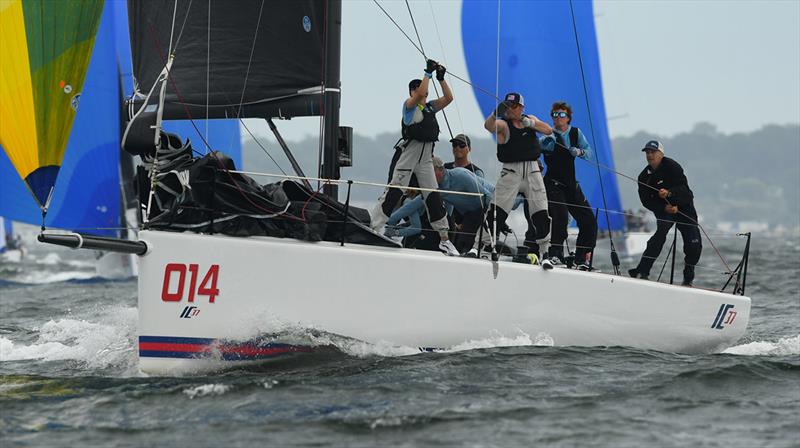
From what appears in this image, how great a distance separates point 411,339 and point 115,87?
13.2 metres

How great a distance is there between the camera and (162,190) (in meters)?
6.53

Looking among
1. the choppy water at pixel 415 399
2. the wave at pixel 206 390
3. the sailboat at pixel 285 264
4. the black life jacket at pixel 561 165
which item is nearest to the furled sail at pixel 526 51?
the black life jacket at pixel 561 165

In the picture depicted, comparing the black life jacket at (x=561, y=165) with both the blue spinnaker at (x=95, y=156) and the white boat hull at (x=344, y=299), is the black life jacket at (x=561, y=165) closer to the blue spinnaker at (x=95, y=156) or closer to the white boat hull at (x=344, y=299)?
the white boat hull at (x=344, y=299)

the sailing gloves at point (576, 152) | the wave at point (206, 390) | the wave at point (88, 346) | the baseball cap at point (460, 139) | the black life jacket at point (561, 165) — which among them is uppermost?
the baseball cap at point (460, 139)

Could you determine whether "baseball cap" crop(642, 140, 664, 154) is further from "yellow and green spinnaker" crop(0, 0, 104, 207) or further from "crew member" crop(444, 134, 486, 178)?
"yellow and green spinnaker" crop(0, 0, 104, 207)

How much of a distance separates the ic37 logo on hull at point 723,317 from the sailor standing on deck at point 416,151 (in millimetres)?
2188

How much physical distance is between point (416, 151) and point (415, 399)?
89.8 inches

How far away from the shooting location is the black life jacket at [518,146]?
24.7 feet

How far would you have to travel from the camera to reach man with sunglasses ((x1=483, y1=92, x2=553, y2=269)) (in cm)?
746

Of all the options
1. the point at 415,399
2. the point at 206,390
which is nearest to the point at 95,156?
the point at 206,390

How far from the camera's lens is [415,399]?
5.52 meters

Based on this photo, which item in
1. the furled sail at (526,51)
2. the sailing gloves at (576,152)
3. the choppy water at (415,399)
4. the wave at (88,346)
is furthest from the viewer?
the furled sail at (526,51)

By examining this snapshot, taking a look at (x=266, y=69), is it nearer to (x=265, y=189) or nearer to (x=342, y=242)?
(x=265, y=189)

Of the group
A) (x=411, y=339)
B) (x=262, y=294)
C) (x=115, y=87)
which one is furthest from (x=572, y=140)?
(x=115, y=87)
